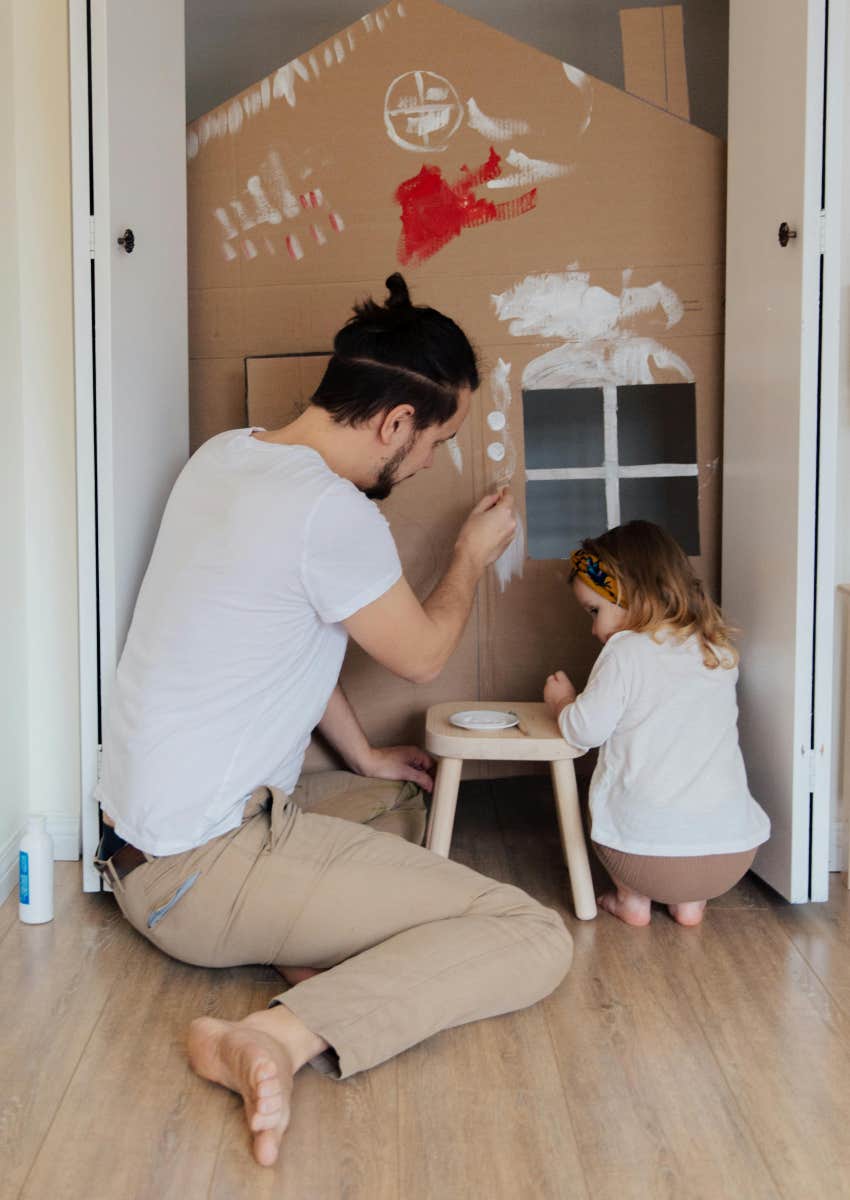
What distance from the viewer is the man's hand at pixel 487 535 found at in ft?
7.02

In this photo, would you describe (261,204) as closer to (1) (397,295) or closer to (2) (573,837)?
(1) (397,295)

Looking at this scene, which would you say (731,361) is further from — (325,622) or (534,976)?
(534,976)

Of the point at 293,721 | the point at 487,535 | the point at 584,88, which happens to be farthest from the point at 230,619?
the point at 584,88

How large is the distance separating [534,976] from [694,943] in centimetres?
41

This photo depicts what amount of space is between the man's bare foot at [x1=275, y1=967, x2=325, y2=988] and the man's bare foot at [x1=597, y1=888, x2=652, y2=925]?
593 mm

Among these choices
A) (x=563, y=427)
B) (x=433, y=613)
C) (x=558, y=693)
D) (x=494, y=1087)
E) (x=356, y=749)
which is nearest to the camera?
(x=494, y=1087)

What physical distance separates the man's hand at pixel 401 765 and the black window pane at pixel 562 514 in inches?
19.3

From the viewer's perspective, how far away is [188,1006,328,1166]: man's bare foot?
1377 mm

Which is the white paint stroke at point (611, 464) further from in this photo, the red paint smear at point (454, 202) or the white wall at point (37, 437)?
the white wall at point (37, 437)

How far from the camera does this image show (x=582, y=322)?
2.42m

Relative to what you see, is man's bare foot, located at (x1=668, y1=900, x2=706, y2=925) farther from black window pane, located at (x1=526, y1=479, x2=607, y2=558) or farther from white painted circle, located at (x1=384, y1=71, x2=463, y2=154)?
white painted circle, located at (x1=384, y1=71, x2=463, y2=154)

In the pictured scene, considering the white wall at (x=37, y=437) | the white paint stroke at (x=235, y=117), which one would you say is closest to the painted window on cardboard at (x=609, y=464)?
the white paint stroke at (x=235, y=117)

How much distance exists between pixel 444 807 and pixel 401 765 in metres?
0.28

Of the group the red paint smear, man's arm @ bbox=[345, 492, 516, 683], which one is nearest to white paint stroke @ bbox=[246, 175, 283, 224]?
the red paint smear
